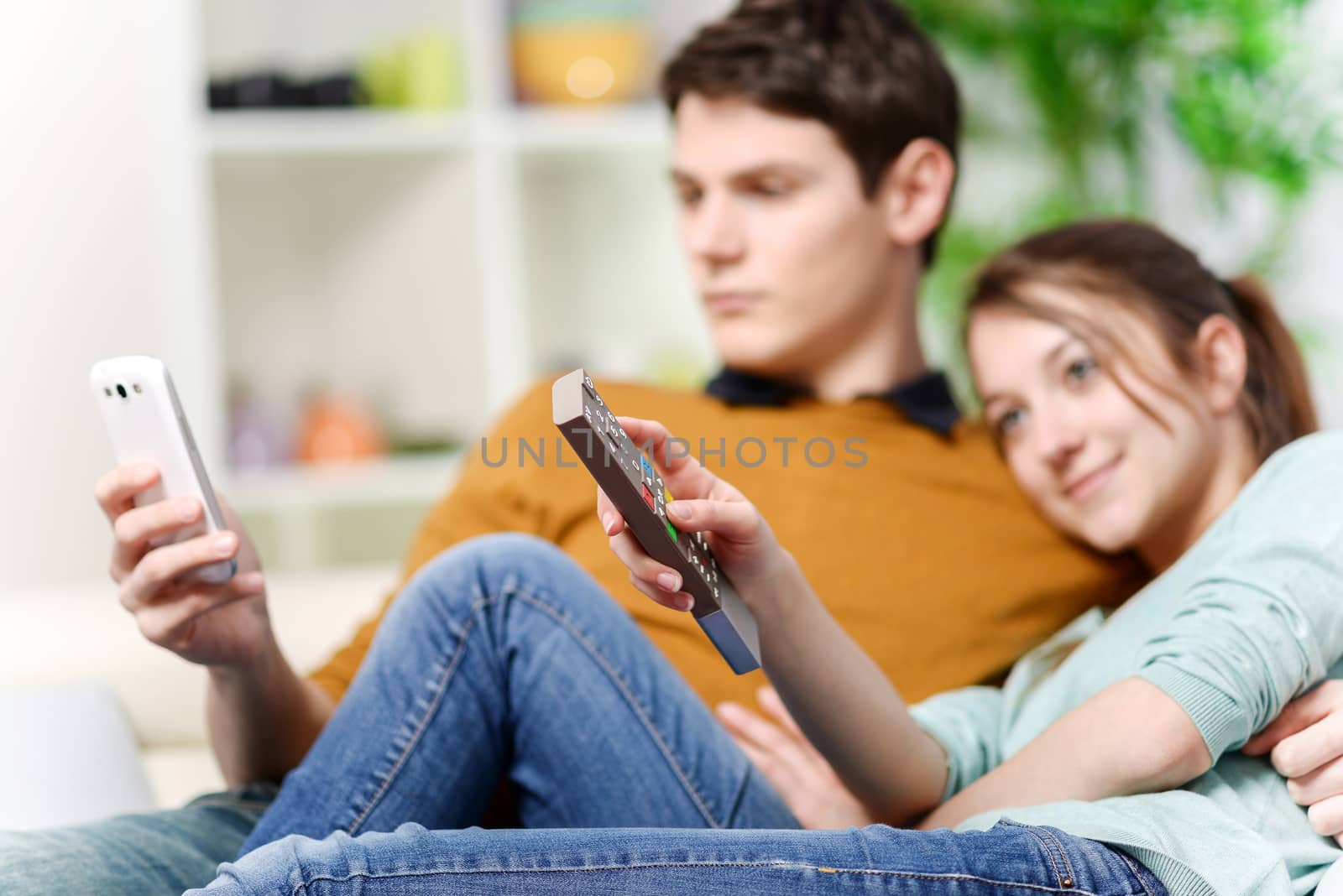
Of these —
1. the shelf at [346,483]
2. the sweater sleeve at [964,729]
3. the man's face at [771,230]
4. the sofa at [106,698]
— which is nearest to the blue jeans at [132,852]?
the sofa at [106,698]

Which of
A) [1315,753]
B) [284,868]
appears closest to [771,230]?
[1315,753]

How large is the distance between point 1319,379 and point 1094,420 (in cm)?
117

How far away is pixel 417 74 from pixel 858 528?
1612 millimetres

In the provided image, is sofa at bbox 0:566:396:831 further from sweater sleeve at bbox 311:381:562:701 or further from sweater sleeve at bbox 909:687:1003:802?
sweater sleeve at bbox 909:687:1003:802

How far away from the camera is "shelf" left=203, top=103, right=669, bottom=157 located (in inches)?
93.7

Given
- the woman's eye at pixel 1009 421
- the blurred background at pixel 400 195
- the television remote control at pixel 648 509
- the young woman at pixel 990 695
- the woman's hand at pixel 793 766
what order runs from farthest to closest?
the blurred background at pixel 400 195 < the woman's eye at pixel 1009 421 < the woman's hand at pixel 793 766 < the young woman at pixel 990 695 < the television remote control at pixel 648 509

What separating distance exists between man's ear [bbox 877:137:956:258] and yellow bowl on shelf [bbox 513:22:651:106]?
1.30 metres

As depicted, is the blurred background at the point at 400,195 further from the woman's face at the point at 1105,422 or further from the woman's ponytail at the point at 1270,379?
the woman's face at the point at 1105,422

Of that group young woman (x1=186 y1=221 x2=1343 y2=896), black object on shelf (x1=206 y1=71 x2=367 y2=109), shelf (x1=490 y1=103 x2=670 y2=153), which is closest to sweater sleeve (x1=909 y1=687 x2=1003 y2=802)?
young woman (x1=186 y1=221 x2=1343 y2=896)

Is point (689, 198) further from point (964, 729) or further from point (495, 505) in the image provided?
point (964, 729)

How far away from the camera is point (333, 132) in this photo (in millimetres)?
2414

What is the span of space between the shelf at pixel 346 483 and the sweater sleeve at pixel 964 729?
5.01 feet

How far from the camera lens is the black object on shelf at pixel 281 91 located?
240 centimetres

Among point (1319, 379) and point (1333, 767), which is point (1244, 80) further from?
point (1333, 767)
